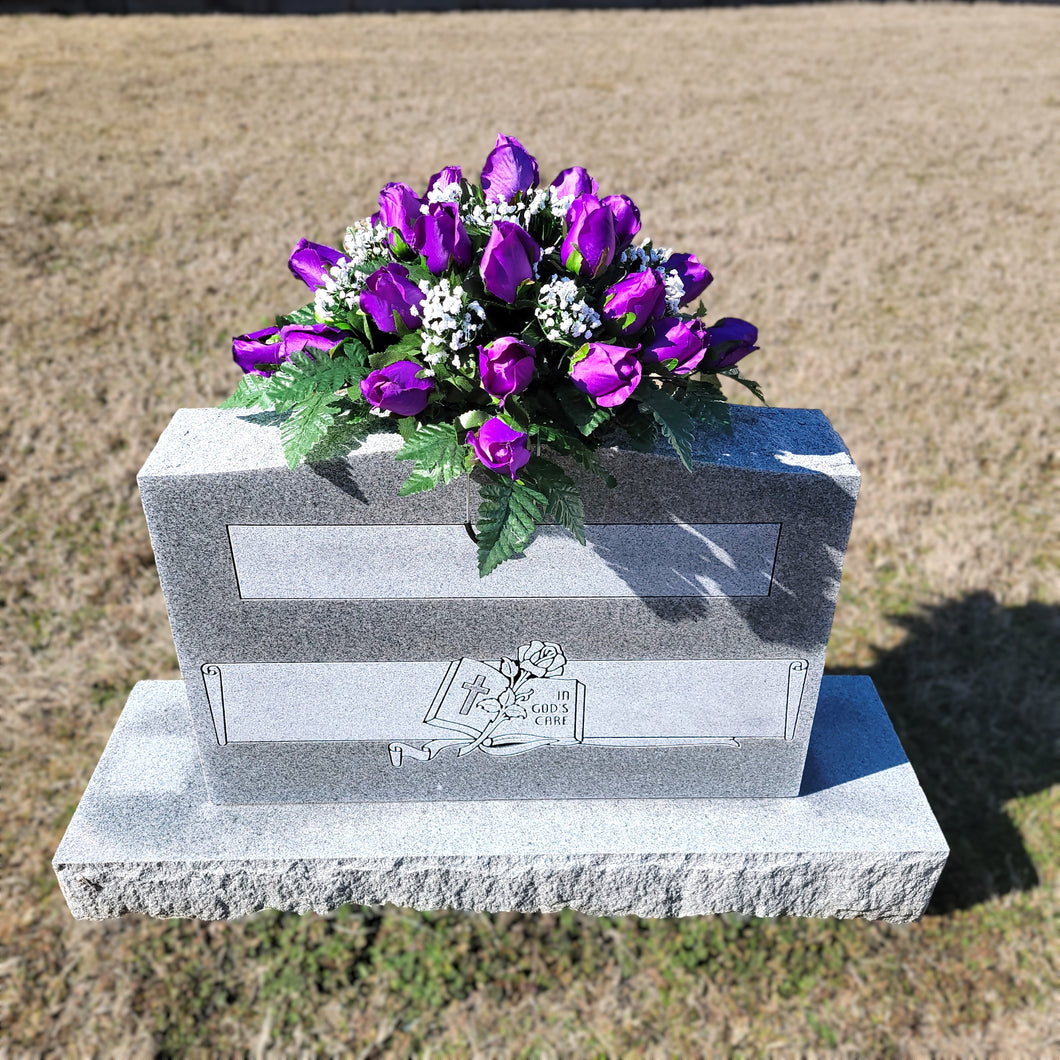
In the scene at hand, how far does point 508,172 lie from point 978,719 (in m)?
2.69

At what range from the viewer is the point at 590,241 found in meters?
1.79

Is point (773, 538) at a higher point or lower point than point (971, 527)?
higher

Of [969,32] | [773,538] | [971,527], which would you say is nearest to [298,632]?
[773,538]

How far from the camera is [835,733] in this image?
2754mm

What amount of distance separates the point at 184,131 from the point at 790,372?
743 cm

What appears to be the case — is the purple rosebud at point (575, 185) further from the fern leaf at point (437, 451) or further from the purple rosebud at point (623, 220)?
the fern leaf at point (437, 451)

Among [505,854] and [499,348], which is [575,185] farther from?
[505,854]

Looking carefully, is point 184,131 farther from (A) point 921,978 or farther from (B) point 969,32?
(B) point 969,32

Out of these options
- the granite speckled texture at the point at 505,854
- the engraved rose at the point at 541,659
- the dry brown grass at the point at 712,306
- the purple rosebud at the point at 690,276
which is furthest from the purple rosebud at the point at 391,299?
the dry brown grass at the point at 712,306

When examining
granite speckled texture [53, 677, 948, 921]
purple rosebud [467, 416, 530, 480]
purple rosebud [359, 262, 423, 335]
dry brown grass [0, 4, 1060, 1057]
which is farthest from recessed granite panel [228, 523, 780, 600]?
dry brown grass [0, 4, 1060, 1057]

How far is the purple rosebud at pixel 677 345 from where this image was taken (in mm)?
1807

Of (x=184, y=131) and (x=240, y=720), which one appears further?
(x=184, y=131)

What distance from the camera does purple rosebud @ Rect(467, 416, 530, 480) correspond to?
1646mm

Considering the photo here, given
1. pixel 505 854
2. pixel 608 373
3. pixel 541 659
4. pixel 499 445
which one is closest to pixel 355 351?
pixel 499 445
